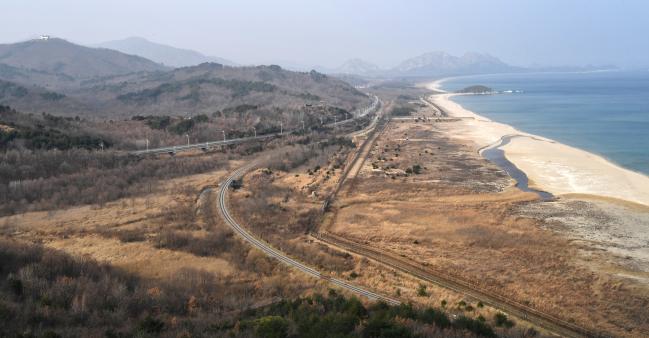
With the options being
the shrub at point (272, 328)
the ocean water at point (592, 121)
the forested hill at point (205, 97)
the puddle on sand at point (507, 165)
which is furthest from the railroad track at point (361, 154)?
the ocean water at point (592, 121)

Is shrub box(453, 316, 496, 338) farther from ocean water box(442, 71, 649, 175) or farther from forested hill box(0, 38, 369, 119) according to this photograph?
forested hill box(0, 38, 369, 119)

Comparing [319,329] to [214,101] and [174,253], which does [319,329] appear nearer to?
[174,253]

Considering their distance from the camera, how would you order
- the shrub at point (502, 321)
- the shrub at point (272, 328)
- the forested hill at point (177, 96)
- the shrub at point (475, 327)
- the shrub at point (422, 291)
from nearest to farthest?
the shrub at point (272, 328) → the shrub at point (475, 327) → the shrub at point (502, 321) → the shrub at point (422, 291) → the forested hill at point (177, 96)

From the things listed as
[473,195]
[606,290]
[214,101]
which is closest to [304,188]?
[473,195]

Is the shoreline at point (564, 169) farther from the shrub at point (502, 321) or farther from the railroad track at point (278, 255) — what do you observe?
the railroad track at point (278, 255)

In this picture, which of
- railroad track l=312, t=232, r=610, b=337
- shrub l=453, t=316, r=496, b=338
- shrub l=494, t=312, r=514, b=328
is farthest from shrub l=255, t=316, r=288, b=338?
railroad track l=312, t=232, r=610, b=337

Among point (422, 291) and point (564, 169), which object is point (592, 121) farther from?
point (422, 291)
